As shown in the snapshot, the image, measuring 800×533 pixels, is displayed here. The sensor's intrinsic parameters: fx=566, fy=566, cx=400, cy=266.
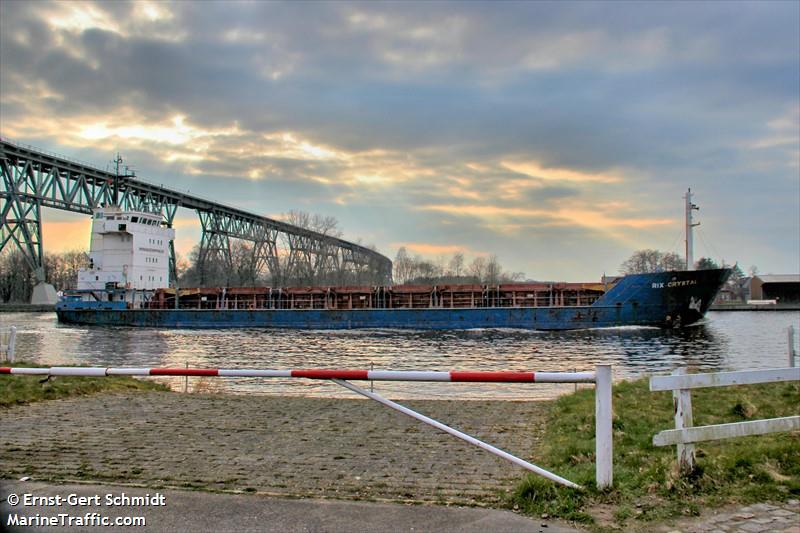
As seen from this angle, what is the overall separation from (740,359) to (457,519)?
25.4 m

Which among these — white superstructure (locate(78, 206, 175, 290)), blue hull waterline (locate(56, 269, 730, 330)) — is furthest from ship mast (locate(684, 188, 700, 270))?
white superstructure (locate(78, 206, 175, 290))

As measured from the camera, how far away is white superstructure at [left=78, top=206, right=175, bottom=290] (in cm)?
5600

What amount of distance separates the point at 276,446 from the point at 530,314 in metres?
36.9

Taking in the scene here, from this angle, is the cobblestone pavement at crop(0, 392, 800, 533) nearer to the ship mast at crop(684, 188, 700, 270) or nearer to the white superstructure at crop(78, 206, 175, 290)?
the ship mast at crop(684, 188, 700, 270)

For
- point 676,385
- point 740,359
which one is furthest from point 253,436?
point 740,359

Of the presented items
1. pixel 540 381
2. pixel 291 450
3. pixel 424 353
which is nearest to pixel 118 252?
pixel 424 353

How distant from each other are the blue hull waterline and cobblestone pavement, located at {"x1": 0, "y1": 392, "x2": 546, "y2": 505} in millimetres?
32338

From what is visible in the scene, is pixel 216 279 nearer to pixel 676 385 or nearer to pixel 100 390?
pixel 100 390

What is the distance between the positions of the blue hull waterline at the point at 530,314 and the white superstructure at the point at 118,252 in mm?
6781

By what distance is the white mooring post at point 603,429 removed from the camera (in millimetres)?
4840

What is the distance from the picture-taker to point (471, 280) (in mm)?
140500

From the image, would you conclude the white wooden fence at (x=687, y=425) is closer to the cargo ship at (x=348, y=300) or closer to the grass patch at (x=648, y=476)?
the grass patch at (x=648, y=476)

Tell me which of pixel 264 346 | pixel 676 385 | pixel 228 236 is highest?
pixel 228 236

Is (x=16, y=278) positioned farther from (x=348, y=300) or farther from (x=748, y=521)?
(x=748, y=521)
